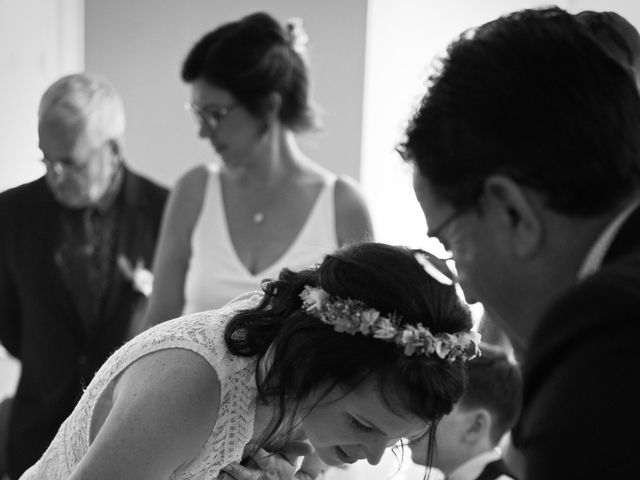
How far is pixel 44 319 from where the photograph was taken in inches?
118

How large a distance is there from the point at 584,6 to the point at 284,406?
2605mm

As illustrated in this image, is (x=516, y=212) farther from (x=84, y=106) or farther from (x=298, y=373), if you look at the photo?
(x=84, y=106)

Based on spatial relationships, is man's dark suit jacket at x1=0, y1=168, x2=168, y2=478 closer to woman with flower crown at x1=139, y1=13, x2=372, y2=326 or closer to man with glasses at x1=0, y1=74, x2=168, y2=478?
man with glasses at x1=0, y1=74, x2=168, y2=478

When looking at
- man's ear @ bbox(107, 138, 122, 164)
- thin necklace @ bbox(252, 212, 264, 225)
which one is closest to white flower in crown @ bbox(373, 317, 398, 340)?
thin necklace @ bbox(252, 212, 264, 225)

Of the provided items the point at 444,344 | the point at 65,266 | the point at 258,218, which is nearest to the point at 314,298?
the point at 444,344

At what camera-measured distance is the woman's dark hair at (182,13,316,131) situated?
8.96 ft

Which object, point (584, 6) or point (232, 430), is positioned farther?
point (584, 6)

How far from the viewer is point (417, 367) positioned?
5.27 feet

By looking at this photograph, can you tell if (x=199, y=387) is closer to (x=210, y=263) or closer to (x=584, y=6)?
(x=210, y=263)

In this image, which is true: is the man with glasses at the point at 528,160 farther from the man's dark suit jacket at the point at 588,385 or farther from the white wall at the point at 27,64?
the white wall at the point at 27,64

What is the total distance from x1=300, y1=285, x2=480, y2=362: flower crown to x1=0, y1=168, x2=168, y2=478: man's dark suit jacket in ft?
4.96

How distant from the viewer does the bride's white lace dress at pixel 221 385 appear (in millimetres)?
1609

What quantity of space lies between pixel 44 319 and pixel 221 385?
1518mm

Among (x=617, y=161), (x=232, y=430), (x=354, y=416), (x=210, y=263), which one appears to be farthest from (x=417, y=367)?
(x=210, y=263)
